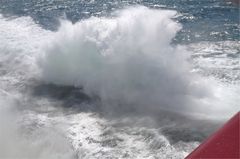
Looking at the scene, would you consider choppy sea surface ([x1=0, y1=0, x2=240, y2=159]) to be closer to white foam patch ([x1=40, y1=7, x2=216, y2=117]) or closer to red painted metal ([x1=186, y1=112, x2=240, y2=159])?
white foam patch ([x1=40, y1=7, x2=216, y2=117])

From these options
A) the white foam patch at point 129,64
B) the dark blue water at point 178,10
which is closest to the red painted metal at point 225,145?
the white foam patch at point 129,64

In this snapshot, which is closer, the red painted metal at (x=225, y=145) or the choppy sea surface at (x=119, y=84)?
the red painted metal at (x=225, y=145)

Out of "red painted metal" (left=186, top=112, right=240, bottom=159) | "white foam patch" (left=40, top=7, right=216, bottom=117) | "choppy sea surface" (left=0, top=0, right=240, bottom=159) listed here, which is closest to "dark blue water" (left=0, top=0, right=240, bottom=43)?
"choppy sea surface" (left=0, top=0, right=240, bottom=159)

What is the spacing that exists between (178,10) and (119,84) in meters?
14.2

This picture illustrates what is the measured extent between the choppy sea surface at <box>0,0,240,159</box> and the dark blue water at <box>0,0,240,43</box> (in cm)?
16

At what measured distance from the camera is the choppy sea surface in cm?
1759

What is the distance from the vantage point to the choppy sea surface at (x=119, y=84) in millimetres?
17594

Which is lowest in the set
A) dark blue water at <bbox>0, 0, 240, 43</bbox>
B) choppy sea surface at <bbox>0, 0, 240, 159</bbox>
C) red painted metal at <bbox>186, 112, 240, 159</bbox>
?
choppy sea surface at <bbox>0, 0, 240, 159</bbox>

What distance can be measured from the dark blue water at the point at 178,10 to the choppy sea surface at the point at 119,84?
0.16 metres

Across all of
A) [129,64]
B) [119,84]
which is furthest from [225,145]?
[129,64]

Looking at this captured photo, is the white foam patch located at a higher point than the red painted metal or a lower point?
lower

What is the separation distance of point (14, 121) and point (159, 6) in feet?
66.5

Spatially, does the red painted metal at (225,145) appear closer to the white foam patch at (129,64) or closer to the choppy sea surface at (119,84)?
the choppy sea surface at (119,84)

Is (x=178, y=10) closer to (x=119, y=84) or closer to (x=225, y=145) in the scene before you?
(x=119, y=84)
